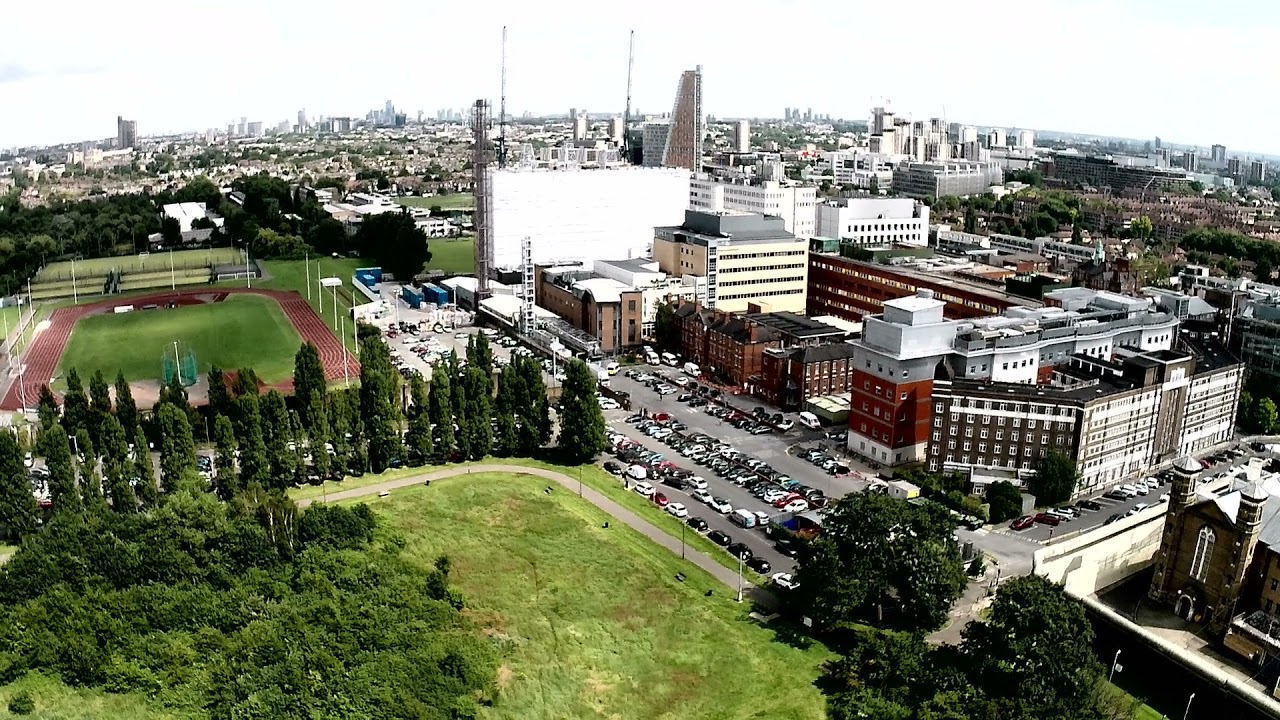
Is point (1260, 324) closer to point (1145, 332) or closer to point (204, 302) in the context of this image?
point (1145, 332)

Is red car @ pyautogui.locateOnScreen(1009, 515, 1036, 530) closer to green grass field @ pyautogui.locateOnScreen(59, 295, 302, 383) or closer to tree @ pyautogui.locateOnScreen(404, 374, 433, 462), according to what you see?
tree @ pyautogui.locateOnScreen(404, 374, 433, 462)

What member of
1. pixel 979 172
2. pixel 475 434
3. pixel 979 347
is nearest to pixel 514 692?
pixel 475 434

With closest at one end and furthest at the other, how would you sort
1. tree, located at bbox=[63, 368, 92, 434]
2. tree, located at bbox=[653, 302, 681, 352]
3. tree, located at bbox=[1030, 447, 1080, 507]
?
tree, located at bbox=[1030, 447, 1080, 507] → tree, located at bbox=[63, 368, 92, 434] → tree, located at bbox=[653, 302, 681, 352]

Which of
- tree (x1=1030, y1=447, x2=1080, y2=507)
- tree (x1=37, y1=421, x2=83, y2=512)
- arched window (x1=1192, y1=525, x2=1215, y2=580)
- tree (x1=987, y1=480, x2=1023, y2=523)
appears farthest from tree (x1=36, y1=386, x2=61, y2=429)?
arched window (x1=1192, y1=525, x2=1215, y2=580)

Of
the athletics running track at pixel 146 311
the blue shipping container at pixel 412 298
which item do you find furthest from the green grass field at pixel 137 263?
the blue shipping container at pixel 412 298

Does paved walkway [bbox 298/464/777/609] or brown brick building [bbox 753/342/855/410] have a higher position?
brown brick building [bbox 753/342/855/410]

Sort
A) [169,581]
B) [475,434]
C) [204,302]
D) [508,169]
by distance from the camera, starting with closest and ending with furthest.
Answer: [169,581]
[475,434]
[204,302]
[508,169]
